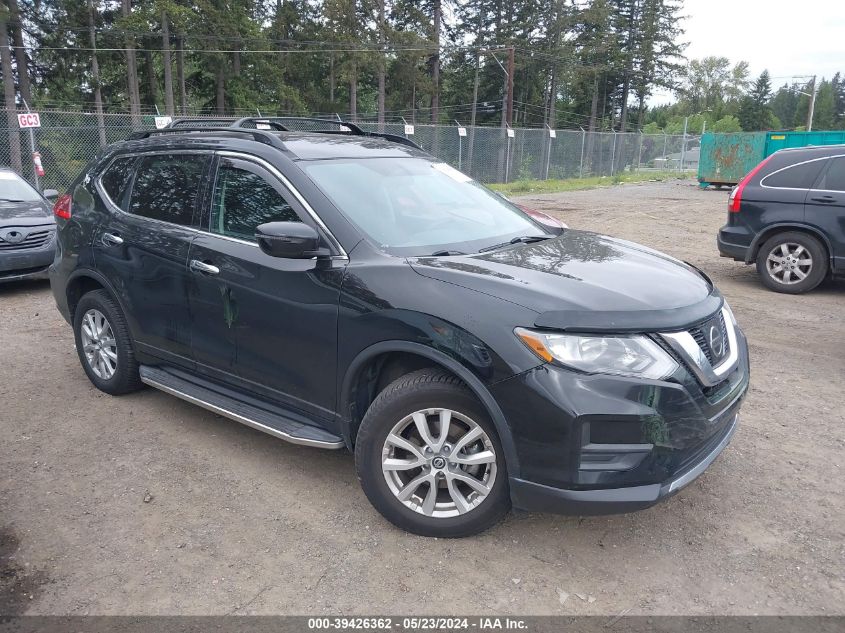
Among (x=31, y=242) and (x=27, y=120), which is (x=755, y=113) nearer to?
(x=27, y=120)

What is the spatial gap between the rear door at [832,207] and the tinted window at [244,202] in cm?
671

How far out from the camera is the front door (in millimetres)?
3365

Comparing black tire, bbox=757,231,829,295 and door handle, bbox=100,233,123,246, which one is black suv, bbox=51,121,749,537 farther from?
black tire, bbox=757,231,829,295

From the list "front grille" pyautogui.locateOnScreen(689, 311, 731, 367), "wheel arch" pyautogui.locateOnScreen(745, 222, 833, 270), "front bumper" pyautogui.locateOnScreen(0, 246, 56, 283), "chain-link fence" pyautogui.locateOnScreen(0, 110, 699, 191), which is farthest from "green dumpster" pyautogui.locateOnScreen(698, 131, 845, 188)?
"front grille" pyautogui.locateOnScreen(689, 311, 731, 367)

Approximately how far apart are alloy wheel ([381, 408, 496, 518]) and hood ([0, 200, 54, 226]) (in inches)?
282

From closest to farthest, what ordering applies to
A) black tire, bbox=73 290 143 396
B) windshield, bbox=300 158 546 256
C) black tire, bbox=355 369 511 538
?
black tire, bbox=355 369 511 538
windshield, bbox=300 158 546 256
black tire, bbox=73 290 143 396

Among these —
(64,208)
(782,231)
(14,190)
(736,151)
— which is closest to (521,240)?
(64,208)

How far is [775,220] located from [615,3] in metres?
60.1

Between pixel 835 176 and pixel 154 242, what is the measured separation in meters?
7.42

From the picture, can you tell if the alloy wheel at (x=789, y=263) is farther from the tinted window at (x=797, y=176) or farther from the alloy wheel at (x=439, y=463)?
the alloy wheel at (x=439, y=463)

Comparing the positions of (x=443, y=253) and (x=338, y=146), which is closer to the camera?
(x=443, y=253)

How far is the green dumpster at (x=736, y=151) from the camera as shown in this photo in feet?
76.3

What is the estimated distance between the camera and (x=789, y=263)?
8.02 meters

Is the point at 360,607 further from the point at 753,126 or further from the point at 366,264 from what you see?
the point at 753,126
